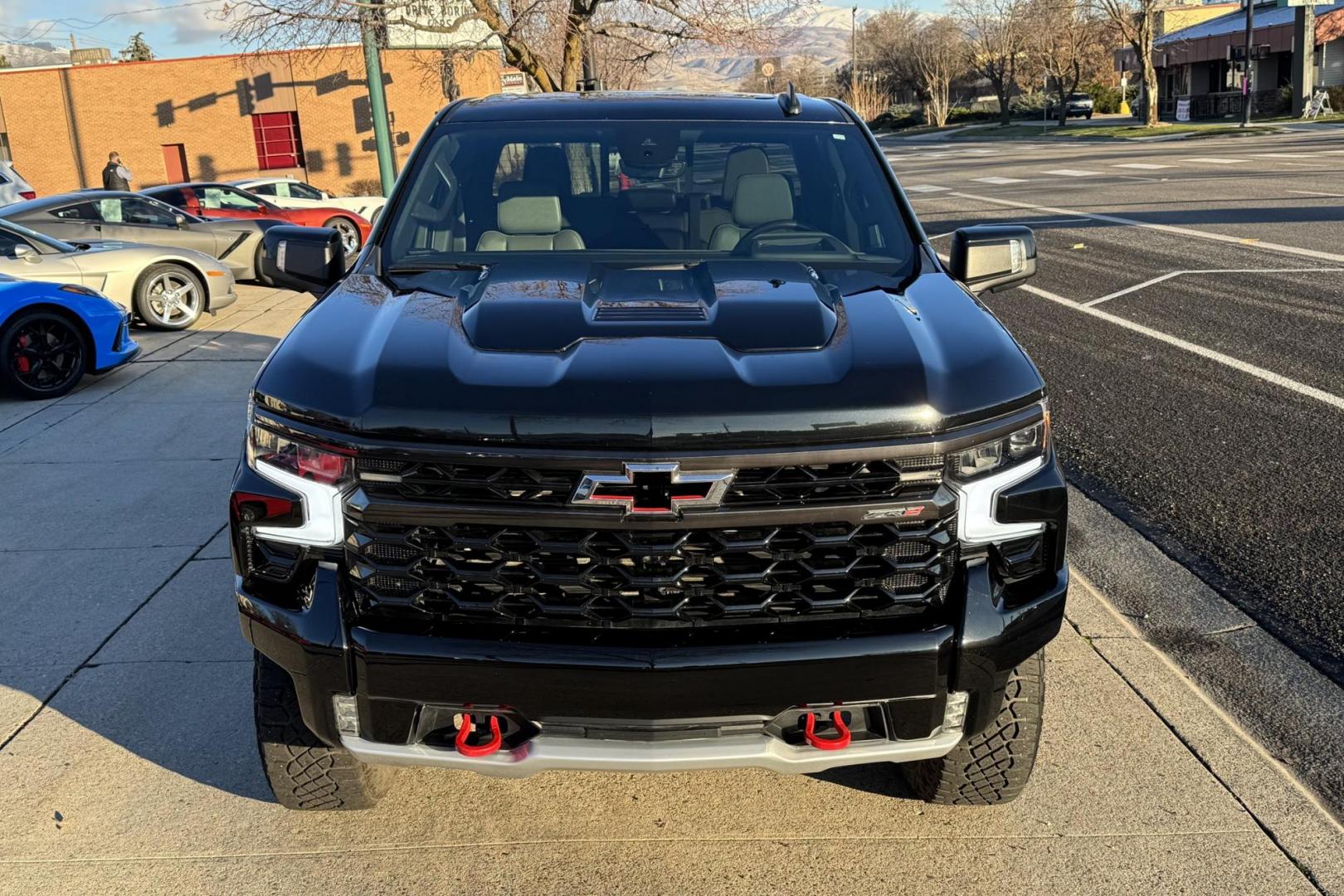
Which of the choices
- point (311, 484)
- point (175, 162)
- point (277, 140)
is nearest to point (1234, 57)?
point (277, 140)

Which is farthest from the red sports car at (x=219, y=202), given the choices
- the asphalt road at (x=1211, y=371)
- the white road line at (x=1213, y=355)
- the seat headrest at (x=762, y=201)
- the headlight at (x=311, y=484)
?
the headlight at (x=311, y=484)

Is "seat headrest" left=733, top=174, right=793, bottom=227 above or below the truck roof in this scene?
below

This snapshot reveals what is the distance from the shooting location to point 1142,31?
5372 centimetres

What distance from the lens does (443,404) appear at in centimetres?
277

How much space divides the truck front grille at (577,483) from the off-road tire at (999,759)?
737 millimetres

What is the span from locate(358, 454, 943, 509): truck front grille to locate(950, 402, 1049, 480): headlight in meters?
0.07

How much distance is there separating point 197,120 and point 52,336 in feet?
126

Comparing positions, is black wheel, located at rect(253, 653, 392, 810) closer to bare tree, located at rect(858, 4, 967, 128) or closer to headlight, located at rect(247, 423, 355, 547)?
headlight, located at rect(247, 423, 355, 547)

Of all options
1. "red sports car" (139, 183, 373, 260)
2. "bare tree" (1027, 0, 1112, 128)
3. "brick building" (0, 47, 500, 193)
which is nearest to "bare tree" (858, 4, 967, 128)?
"bare tree" (1027, 0, 1112, 128)

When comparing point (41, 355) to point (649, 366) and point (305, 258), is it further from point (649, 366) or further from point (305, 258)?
point (649, 366)

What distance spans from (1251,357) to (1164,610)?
461 centimetres

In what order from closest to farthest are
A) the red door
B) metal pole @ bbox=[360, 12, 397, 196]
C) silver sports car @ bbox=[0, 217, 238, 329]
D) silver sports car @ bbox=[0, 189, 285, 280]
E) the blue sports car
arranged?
the blue sports car → silver sports car @ bbox=[0, 217, 238, 329] → silver sports car @ bbox=[0, 189, 285, 280] → metal pole @ bbox=[360, 12, 397, 196] → the red door

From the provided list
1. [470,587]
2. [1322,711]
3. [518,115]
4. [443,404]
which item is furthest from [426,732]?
[1322,711]

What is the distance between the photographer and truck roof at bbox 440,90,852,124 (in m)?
4.59
